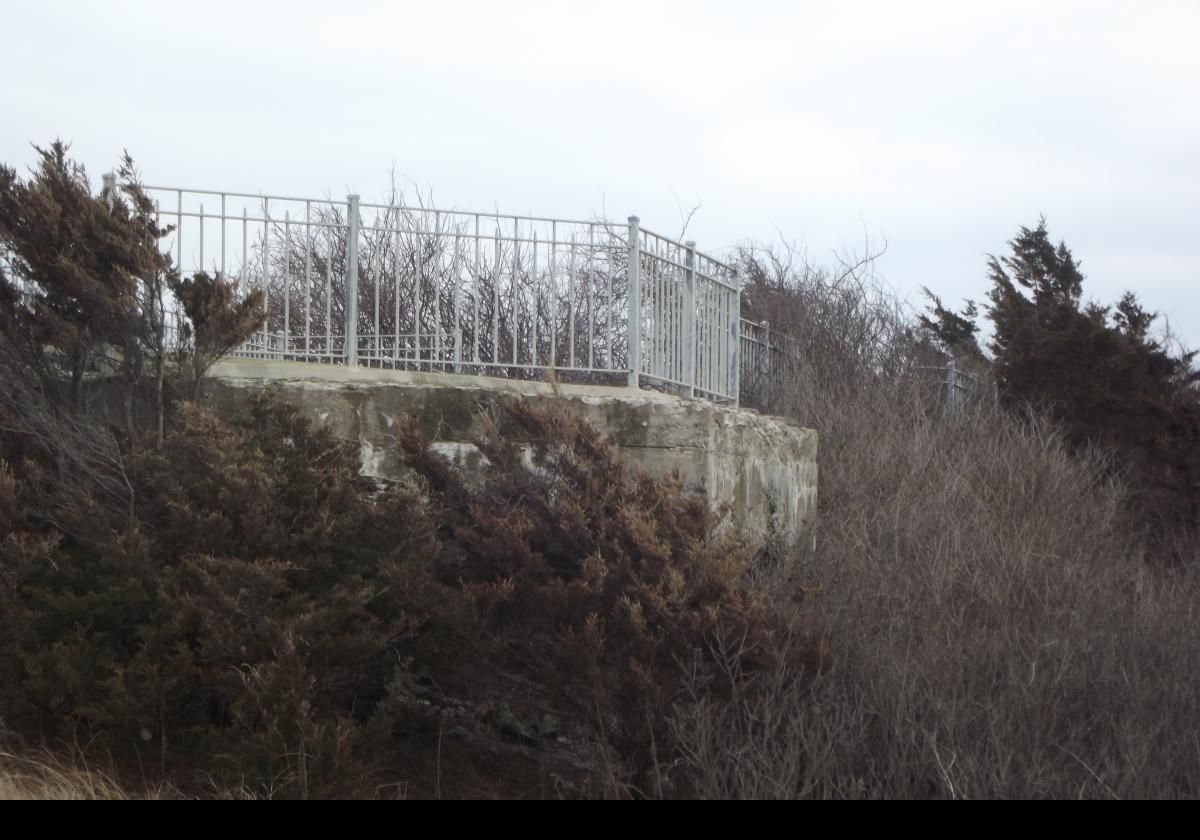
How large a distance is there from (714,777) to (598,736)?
0.57m

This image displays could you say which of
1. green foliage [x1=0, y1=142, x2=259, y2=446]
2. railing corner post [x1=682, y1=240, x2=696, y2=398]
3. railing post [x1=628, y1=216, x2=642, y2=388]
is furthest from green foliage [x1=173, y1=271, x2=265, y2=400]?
railing corner post [x1=682, y1=240, x2=696, y2=398]

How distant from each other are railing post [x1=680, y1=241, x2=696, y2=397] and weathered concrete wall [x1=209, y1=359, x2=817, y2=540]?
46 cm

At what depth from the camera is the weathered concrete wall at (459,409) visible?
5.82 meters

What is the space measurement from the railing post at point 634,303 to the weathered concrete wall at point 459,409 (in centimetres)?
18

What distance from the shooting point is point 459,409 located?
234 inches

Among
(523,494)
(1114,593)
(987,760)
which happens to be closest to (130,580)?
(523,494)

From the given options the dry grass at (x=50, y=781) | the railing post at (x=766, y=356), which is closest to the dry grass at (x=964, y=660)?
the railing post at (x=766, y=356)

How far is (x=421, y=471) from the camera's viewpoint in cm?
534

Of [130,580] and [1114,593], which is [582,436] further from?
[1114,593]

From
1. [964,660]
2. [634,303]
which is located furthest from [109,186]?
[964,660]

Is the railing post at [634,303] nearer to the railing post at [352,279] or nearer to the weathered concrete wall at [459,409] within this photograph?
the weathered concrete wall at [459,409]

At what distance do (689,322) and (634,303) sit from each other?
817mm

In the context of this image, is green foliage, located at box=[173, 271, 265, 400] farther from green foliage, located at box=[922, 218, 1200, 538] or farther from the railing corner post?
green foliage, located at box=[922, 218, 1200, 538]

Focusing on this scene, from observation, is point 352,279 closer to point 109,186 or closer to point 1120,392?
point 109,186
